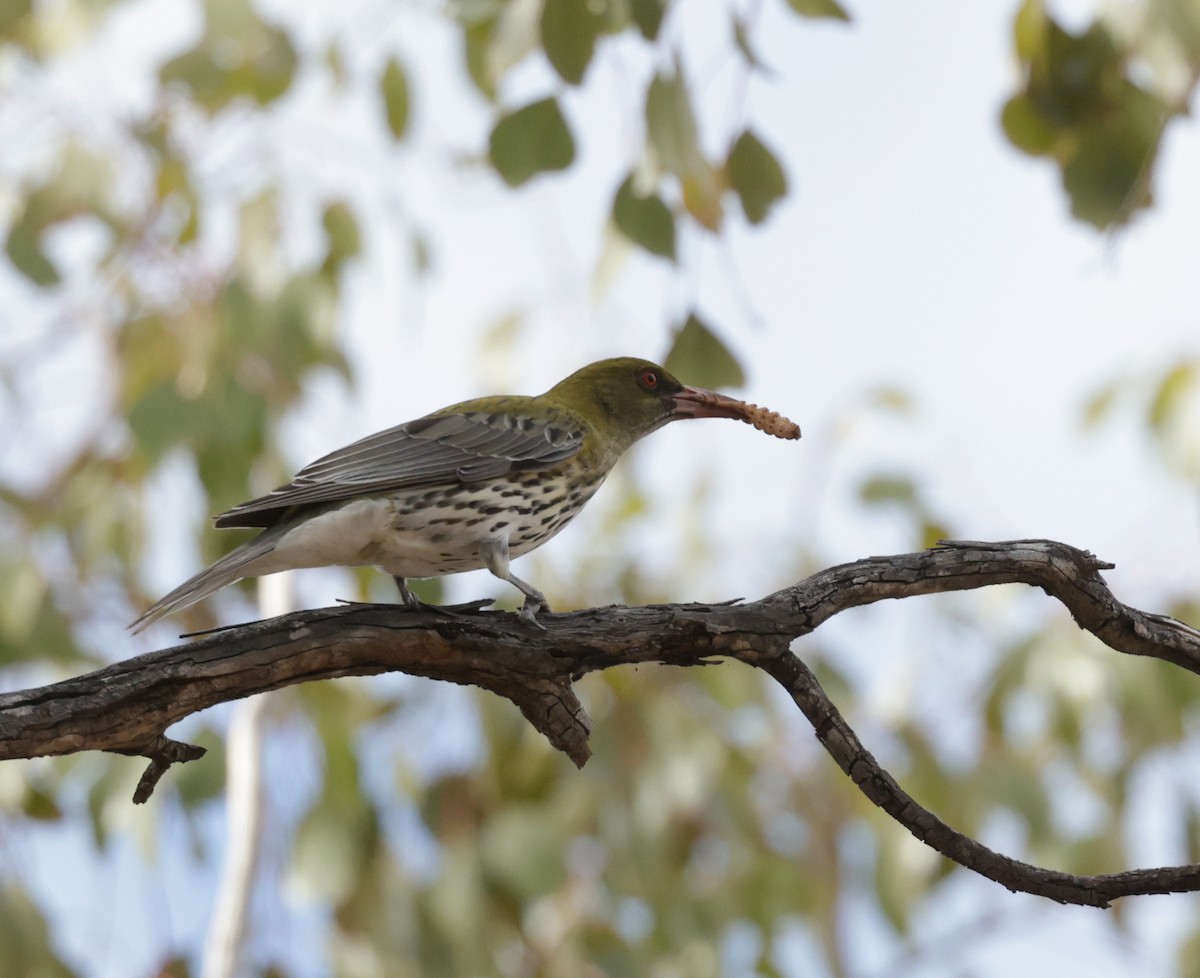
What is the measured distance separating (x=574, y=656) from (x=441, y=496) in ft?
3.64

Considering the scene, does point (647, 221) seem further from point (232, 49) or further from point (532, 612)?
point (232, 49)

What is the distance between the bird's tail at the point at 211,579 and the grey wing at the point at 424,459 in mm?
91

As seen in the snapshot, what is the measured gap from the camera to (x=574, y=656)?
124 inches

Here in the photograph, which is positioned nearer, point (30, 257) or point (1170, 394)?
point (30, 257)

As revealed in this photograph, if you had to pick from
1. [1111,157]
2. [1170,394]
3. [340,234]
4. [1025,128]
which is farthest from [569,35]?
[1170,394]

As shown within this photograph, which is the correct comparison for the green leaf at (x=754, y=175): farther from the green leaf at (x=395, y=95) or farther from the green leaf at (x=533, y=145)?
the green leaf at (x=395, y=95)

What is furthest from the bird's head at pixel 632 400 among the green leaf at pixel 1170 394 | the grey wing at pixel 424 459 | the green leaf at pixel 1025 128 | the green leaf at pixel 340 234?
the green leaf at pixel 1170 394

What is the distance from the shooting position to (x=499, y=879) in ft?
22.4

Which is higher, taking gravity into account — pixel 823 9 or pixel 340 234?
pixel 340 234

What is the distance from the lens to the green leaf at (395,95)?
589cm

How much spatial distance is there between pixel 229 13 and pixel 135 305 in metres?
2.17

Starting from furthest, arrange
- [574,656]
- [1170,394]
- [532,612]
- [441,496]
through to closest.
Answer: [1170,394] < [441,496] < [532,612] < [574,656]

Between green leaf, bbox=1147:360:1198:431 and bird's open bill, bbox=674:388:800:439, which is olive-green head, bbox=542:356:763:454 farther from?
green leaf, bbox=1147:360:1198:431

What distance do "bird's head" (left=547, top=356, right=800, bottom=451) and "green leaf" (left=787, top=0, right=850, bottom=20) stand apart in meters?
1.43
